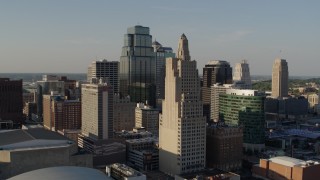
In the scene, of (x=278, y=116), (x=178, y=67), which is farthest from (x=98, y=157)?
(x=278, y=116)

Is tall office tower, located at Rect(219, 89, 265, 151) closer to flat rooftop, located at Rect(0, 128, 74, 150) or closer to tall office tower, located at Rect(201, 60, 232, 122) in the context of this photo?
tall office tower, located at Rect(201, 60, 232, 122)

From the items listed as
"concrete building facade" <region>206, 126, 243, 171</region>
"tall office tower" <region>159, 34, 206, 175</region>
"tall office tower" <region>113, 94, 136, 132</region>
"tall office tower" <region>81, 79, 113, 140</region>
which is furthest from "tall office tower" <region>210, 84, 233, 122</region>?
"tall office tower" <region>159, 34, 206, 175</region>

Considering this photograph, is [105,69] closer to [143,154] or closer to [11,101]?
[11,101]

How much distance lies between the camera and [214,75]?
184 m

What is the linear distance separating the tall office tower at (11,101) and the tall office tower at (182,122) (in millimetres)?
74785

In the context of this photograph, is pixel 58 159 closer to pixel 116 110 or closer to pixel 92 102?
pixel 92 102

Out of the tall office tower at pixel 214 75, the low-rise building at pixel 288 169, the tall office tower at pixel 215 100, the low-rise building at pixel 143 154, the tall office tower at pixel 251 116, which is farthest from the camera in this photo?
the tall office tower at pixel 214 75

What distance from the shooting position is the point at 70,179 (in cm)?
5509

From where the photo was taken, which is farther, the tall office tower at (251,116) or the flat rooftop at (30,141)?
the tall office tower at (251,116)

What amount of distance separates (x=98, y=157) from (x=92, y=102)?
23.2 meters

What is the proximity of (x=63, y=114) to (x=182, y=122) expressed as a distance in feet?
227

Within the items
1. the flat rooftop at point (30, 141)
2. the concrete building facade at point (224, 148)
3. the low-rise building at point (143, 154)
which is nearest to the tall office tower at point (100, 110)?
the low-rise building at point (143, 154)

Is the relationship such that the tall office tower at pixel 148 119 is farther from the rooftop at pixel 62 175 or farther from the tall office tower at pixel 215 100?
the rooftop at pixel 62 175

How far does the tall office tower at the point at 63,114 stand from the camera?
470 ft
